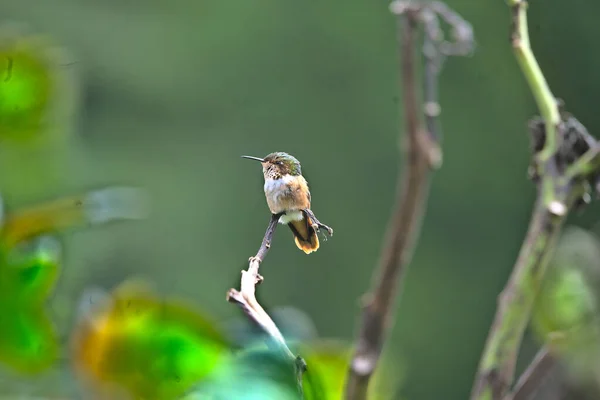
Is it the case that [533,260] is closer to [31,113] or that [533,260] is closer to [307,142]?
[31,113]

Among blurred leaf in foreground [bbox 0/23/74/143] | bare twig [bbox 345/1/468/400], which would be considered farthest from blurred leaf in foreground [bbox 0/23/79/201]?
bare twig [bbox 345/1/468/400]

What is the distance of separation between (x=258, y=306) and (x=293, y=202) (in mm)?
98

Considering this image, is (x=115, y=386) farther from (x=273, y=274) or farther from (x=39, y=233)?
(x=273, y=274)

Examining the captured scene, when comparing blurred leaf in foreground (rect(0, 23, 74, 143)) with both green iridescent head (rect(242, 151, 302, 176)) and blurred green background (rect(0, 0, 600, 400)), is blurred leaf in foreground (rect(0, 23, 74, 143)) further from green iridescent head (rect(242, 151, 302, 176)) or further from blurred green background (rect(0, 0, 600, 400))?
blurred green background (rect(0, 0, 600, 400))

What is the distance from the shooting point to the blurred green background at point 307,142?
2586 millimetres

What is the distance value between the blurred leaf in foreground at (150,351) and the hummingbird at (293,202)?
5 cm

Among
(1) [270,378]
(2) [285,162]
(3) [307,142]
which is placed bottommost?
(1) [270,378]

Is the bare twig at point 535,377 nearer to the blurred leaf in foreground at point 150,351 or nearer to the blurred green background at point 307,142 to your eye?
the blurred leaf in foreground at point 150,351

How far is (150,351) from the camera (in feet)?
0.72

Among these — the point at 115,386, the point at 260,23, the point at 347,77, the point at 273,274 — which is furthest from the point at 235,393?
the point at 260,23

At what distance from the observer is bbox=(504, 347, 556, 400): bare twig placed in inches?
7.5

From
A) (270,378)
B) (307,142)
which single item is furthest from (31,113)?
(307,142)

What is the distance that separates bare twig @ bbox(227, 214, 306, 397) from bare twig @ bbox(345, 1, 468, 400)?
27 mm

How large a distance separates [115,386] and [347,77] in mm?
2844
